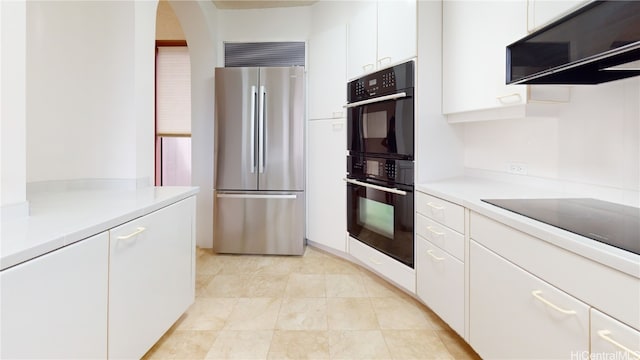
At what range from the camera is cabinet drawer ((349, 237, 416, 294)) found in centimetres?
207

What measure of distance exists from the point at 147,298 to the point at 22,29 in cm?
120

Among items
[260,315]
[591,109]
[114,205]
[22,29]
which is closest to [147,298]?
[114,205]

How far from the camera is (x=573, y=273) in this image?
0.86m

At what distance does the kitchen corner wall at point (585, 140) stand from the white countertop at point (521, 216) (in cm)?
16

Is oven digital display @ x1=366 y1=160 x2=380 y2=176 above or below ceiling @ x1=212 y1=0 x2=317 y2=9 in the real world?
below

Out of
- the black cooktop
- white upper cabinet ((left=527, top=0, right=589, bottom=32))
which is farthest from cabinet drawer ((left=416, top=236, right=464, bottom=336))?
white upper cabinet ((left=527, top=0, right=589, bottom=32))

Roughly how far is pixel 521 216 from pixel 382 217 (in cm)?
127

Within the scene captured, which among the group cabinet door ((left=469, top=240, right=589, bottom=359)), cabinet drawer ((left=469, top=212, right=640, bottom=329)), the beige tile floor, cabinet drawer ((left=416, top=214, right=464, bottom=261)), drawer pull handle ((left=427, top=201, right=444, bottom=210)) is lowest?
the beige tile floor

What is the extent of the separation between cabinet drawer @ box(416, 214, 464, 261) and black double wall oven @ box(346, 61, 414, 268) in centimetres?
11

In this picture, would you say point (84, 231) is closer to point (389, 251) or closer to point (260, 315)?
point (260, 315)

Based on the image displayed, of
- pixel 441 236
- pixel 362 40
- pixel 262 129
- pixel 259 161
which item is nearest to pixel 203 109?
pixel 262 129

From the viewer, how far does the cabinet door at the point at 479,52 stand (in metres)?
1.54

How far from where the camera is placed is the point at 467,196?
1.54 metres

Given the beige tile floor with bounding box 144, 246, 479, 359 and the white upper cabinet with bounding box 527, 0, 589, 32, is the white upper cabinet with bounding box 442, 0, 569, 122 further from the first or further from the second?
the beige tile floor with bounding box 144, 246, 479, 359
